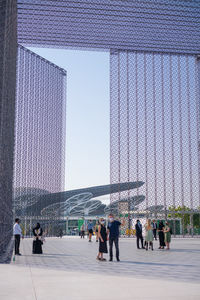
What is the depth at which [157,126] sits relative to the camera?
30.6m

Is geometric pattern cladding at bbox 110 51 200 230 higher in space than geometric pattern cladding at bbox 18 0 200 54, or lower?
lower

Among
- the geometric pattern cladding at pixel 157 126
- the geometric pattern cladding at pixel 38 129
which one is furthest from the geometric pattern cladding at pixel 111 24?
the geometric pattern cladding at pixel 38 129

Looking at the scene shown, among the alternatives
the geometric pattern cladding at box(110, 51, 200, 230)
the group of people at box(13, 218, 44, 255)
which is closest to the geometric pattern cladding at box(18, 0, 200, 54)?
the geometric pattern cladding at box(110, 51, 200, 230)

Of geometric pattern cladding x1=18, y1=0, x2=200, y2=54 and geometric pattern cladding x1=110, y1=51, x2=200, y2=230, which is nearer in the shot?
geometric pattern cladding x1=18, y1=0, x2=200, y2=54

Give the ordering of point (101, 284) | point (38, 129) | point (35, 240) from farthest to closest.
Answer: point (38, 129) → point (35, 240) → point (101, 284)

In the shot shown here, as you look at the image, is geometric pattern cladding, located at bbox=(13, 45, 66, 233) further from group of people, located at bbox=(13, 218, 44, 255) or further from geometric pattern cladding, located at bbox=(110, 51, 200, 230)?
group of people, located at bbox=(13, 218, 44, 255)

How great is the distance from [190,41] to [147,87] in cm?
458

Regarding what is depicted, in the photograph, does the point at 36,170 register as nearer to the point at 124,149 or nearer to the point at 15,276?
the point at 124,149

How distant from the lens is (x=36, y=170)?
37281mm

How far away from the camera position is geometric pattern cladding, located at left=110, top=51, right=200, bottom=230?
97.6 ft

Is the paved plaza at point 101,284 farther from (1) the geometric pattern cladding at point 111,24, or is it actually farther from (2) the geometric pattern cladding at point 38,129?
(2) the geometric pattern cladding at point 38,129

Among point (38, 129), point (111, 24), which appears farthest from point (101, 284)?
point (38, 129)

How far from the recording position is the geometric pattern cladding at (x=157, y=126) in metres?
29.7

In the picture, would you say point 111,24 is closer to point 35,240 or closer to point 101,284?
point 35,240
